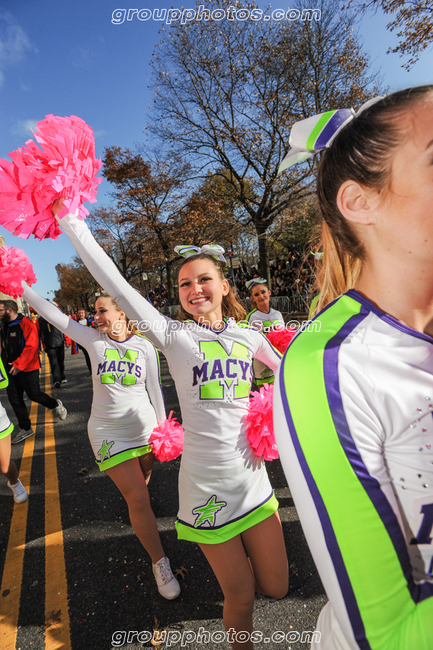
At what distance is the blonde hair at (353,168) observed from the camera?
0.85 meters

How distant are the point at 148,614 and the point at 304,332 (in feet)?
7.92

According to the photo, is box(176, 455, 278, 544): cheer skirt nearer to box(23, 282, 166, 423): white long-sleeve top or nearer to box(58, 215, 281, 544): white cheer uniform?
box(58, 215, 281, 544): white cheer uniform

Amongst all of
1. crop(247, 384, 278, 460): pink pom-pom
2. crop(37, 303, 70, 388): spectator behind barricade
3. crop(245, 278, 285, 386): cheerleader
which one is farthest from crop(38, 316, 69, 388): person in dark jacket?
crop(247, 384, 278, 460): pink pom-pom

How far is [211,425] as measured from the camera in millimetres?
1883

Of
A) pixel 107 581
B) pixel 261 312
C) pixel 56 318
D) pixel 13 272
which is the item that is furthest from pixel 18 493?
pixel 261 312

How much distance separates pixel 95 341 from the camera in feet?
9.69

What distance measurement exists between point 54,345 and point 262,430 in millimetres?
8194

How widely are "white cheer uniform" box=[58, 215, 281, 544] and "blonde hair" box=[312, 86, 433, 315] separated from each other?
2.92ft

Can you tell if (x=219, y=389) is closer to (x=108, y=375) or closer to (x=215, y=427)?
(x=215, y=427)

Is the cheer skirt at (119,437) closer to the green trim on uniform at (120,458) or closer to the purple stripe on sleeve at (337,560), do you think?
Answer: the green trim on uniform at (120,458)

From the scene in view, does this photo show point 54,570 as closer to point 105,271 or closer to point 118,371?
point 118,371

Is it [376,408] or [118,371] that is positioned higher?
[376,408]

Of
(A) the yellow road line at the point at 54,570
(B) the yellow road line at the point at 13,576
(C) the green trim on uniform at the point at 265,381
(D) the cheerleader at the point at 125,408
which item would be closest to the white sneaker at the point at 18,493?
(B) the yellow road line at the point at 13,576

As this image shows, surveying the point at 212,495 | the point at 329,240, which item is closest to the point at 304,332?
the point at 329,240
